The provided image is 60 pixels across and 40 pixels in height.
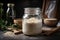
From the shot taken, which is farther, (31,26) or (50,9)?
(50,9)

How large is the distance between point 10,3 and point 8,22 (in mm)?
267

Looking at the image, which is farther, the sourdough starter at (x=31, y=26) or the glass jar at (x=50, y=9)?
the glass jar at (x=50, y=9)

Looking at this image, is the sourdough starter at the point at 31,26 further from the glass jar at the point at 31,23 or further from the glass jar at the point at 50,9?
the glass jar at the point at 50,9

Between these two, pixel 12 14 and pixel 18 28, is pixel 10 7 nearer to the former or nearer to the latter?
pixel 12 14

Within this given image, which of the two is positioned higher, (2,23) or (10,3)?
(10,3)

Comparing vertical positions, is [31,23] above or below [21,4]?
below

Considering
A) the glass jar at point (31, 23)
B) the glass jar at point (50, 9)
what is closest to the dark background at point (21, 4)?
the glass jar at point (50, 9)

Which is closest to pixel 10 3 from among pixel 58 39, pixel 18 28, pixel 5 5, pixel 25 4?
pixel 5 5

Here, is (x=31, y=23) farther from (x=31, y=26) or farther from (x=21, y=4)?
(x=21, y=4)

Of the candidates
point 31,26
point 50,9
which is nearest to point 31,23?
point 31,26

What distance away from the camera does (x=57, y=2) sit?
1344 millimetres

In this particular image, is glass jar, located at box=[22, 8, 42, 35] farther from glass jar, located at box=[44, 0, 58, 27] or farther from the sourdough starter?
glass jar, located at box=[44, 0, 58, 27]

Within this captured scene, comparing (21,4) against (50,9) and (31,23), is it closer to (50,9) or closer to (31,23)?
(50,9)

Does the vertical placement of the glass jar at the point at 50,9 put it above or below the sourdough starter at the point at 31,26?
above
